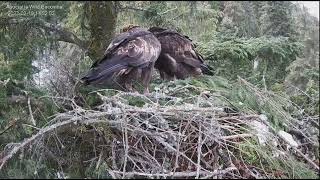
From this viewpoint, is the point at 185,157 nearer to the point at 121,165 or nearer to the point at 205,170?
the point at 205,170

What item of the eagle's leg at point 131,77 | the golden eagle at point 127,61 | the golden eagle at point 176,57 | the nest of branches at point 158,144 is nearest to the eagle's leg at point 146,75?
the golden eagle at point 127,61

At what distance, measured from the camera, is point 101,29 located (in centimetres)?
585

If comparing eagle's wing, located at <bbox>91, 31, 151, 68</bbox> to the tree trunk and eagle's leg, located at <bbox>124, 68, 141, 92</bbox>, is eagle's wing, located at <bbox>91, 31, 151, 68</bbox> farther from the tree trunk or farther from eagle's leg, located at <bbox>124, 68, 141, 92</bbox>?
the tree trunk

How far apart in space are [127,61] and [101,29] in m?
1.35

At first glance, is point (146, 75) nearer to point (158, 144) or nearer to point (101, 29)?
point (101, 29)

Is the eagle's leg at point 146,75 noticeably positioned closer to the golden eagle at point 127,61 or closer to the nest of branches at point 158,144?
the golden eagle at point 127,61

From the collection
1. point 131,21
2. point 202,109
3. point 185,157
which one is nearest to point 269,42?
point 131,21

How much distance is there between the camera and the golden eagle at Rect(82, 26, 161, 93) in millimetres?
4500

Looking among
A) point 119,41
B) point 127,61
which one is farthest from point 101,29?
point 127,61

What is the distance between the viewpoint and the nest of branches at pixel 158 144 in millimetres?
3430

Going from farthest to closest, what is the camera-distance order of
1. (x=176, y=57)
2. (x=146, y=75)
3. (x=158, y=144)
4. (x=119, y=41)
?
(x=176, y=57), (x=146, y=75), (x=119, y=41), (x=158, y=144)

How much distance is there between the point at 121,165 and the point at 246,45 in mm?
2884

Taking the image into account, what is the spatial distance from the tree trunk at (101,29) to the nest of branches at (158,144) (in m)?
1.95

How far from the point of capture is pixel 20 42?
5188mm
